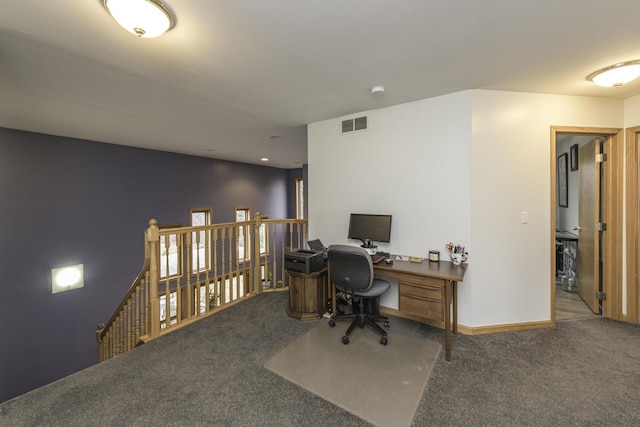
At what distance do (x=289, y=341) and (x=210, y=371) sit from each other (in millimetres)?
750

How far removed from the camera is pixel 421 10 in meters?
1.53

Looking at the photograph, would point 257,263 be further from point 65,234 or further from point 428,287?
point 65,234

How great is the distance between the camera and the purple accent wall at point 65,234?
3.70 meters

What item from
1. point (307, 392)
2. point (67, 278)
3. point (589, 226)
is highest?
point (589, 226)

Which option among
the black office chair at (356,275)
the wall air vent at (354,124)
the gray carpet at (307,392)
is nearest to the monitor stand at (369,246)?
the black office chair at (356,275)

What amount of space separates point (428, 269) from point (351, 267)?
0.73 meters

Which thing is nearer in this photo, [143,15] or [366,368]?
[143,15]

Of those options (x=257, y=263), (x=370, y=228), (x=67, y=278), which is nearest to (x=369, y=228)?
(x=370, y=228)

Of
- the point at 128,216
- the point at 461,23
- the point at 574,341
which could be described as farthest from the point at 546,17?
the point at 128,216

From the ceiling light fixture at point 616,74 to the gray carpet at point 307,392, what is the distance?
2409mm

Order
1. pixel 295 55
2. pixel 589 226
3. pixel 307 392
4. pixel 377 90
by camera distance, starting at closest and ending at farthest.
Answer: pixel 307 392 < pixel 295 55 < pixel 377 90 < pixel 589 226

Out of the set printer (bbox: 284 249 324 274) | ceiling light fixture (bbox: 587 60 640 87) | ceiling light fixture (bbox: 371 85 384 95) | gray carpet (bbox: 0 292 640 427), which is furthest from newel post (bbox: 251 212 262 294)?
ceiling light fixture (bbox: 587 60 640 87)

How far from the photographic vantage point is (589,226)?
128 inches

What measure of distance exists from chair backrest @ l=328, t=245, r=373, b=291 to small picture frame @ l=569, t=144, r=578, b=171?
157 inches
